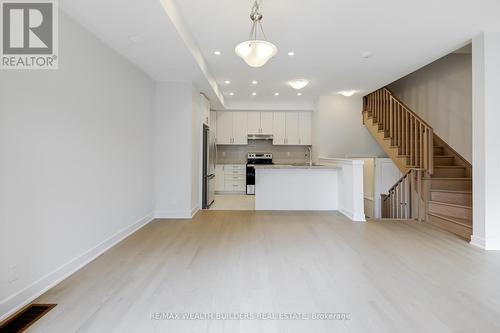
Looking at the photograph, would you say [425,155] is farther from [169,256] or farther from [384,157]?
[169,256]

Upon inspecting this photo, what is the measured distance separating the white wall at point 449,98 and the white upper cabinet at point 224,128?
4.81 metres

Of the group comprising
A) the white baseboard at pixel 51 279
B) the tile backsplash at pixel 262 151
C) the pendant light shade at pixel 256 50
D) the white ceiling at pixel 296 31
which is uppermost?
the white ceiling at pixel 296 31

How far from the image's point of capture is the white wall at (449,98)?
502cm

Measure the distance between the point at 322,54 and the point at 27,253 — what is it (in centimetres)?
422

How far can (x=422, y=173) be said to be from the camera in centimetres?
469

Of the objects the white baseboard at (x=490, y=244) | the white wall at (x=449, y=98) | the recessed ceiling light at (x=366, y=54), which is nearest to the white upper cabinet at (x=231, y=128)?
the recessed ceiling light at (x=366, y=54)

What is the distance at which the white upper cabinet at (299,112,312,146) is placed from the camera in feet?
25.4

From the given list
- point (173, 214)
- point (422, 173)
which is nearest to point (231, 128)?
point (173, 214)

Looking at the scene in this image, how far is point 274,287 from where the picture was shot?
7.27 feet

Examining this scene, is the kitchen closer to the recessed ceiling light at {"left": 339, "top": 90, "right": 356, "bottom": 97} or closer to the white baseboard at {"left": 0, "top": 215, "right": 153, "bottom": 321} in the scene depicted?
Result: the recessed ceiling light at {"left": 339, "top": 90, "right": 356, "bottom": 97}

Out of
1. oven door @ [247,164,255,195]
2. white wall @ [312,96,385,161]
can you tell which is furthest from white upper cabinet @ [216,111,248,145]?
white wall @ [312,96,385,161]

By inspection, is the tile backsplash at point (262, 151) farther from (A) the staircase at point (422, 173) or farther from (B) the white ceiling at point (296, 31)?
(B) the white ceiling at point (296, 31)

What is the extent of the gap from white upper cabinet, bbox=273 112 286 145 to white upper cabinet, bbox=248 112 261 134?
48 centimetres

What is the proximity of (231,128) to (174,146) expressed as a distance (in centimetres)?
336
